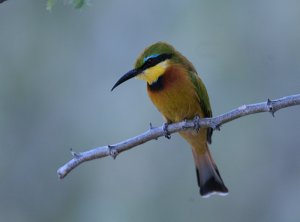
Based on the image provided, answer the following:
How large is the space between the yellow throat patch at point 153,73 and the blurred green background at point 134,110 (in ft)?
6.61

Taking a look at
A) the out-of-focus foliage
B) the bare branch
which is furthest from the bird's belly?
the out-of-focus foliage

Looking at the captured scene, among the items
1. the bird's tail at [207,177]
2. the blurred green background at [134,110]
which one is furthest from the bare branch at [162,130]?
the blurred green background at [134,110]

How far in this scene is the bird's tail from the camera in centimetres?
461

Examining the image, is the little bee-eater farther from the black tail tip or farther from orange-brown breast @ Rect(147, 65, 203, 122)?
the black tail tip

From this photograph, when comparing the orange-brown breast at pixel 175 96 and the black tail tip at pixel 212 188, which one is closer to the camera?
the orange-brown breast at pixel 175 96

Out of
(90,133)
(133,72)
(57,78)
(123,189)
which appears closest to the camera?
(133,72)

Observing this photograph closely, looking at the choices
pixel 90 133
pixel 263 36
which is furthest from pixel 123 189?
pixel 263 36

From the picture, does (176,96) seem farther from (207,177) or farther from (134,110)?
(134,110)

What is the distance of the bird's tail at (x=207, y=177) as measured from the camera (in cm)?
461

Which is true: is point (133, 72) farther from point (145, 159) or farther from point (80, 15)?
point (80, 15)

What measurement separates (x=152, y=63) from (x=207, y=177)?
99cm

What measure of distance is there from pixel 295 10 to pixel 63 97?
2541mm

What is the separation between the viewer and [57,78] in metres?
7.10

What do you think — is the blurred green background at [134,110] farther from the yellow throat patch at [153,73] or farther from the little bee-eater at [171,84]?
the yellow throat patch at [153,73]
